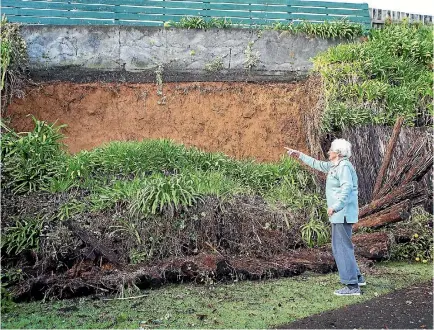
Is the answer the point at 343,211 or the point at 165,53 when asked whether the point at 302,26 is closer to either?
the point at 165,53

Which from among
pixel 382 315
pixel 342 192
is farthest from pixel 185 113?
pixel 382 315

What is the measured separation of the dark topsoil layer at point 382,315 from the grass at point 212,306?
0.17 metres

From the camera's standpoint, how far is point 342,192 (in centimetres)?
616

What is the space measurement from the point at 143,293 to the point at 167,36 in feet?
19.1

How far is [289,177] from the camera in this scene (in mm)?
9250

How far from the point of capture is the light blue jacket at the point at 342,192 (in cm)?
616

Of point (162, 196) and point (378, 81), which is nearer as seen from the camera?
point (162, 196)

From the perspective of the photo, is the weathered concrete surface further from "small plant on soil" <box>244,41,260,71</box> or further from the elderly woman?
the elderly woman

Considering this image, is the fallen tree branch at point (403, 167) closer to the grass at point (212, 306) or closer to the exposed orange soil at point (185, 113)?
the grass at point (212, 306)

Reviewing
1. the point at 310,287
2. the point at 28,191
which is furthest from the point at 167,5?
the point at 310,287

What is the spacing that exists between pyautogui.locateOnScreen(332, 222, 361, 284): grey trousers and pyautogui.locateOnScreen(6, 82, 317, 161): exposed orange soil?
4.40 m

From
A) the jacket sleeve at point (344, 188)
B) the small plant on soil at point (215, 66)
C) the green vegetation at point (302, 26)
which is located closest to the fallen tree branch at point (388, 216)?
the jacket sleeve at point (344, 188)

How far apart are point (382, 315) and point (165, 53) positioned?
6.82 m

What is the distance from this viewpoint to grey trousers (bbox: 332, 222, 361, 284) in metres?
6.23
